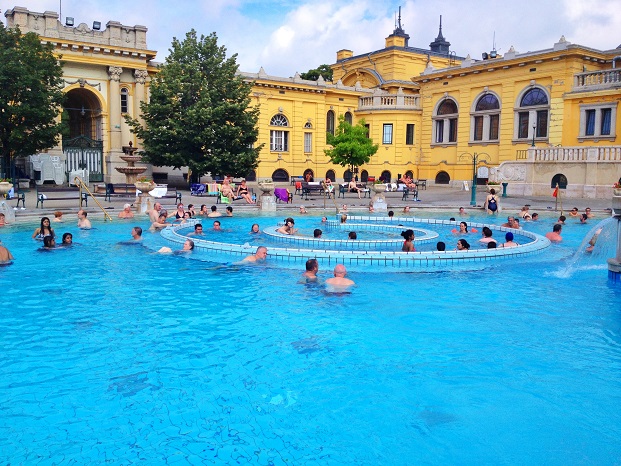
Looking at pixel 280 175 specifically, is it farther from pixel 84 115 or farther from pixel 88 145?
pixel 84 115

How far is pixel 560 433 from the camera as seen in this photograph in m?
5.38

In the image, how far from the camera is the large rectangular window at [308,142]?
4222 cm

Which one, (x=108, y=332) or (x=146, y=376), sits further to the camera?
(x=108, y=332)

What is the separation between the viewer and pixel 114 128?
34.2 meters

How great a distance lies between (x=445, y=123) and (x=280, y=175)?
1293 cm

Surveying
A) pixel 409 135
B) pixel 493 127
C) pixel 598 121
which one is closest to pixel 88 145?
pixel 409 135

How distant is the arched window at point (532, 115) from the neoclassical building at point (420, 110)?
0.22ft

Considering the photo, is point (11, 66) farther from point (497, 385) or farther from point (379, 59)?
point (379, 59)

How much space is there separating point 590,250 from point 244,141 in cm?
2143

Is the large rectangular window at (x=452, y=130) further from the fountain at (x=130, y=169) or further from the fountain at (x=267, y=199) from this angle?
the fountain at (x=130, y=169)

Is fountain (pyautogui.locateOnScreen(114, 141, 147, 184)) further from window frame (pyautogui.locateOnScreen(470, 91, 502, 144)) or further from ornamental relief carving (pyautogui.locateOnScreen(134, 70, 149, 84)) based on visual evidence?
window frame (pyautogui.locateOnScreen(470, 91, 502, 144))

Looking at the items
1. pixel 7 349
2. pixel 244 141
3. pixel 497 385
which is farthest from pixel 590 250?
pixel 244 141

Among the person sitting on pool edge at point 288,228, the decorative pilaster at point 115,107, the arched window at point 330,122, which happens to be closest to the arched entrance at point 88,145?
the decorative pilaster at point 115,107

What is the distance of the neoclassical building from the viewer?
31156 millimetres
